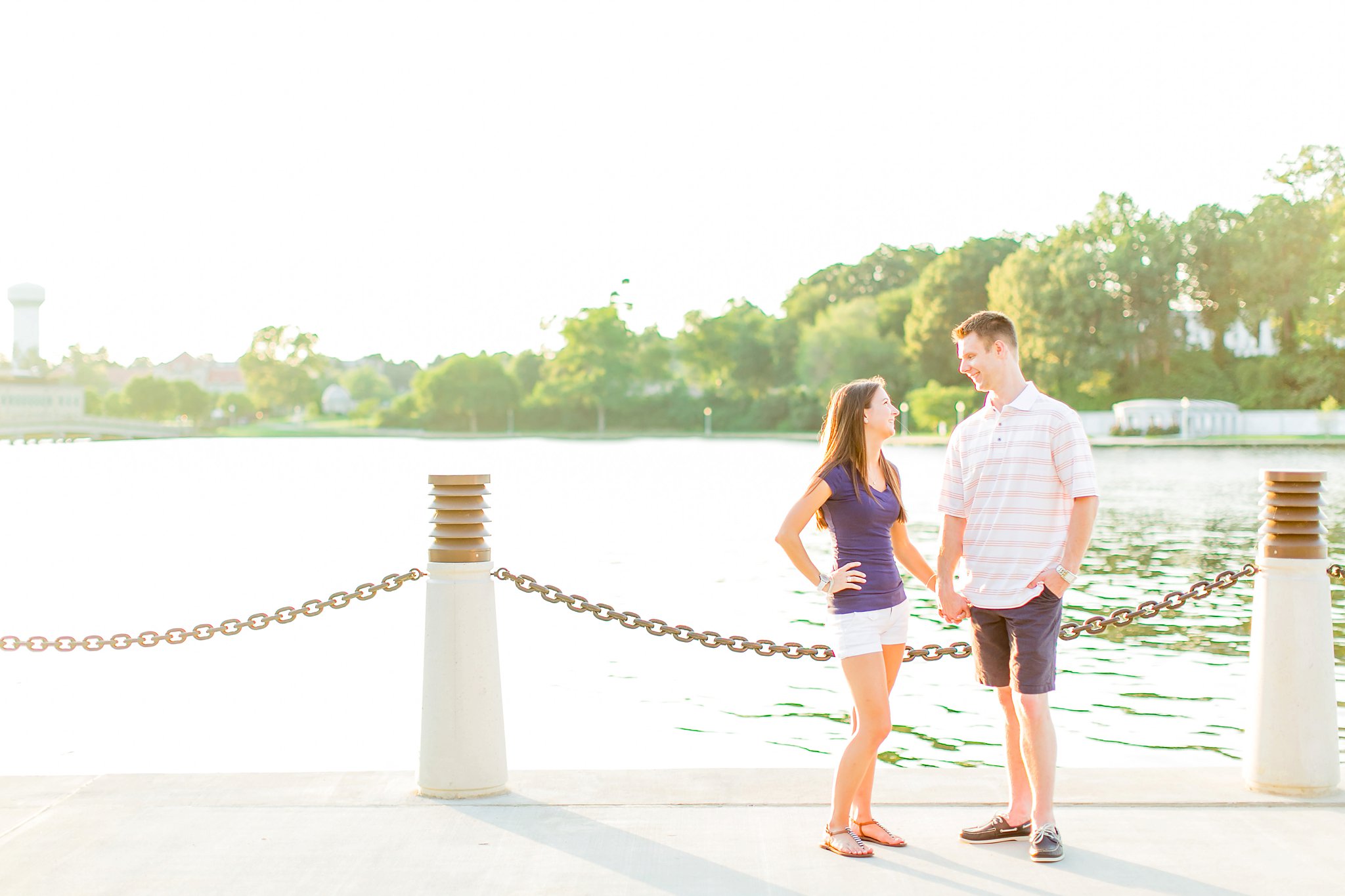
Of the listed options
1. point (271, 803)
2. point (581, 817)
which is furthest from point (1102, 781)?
point (271, 803)

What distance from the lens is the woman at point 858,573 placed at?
459cm

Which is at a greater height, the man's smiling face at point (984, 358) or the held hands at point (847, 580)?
the man's smiling face at point (984, 358)

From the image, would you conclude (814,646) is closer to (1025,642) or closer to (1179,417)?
(1025,642)

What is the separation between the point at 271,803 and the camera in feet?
17.3

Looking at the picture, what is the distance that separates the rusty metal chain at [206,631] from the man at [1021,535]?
2.66m

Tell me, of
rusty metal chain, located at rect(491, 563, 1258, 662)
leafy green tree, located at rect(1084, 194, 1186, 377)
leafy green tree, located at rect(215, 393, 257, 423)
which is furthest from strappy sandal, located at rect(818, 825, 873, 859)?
leafy green tree, located at rect(215, 393, 257, 423)

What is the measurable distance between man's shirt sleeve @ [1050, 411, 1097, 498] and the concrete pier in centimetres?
135

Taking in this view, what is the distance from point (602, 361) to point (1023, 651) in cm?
12277

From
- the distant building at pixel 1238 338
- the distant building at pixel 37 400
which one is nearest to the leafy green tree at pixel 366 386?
the distant building at pixel 37 400

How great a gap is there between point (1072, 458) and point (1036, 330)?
8333 centimetres

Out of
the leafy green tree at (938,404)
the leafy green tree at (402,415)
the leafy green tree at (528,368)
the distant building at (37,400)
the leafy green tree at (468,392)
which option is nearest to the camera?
the leafy green tree at (938,404)

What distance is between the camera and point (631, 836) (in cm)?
482

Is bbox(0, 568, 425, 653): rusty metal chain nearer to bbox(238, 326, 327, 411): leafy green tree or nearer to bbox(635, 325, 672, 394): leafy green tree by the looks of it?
bbox(635, 325, 672, 394): leafy green tree

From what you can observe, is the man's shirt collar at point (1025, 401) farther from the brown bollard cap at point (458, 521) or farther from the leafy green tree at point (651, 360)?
the leafy green tree at point (651, 360)
